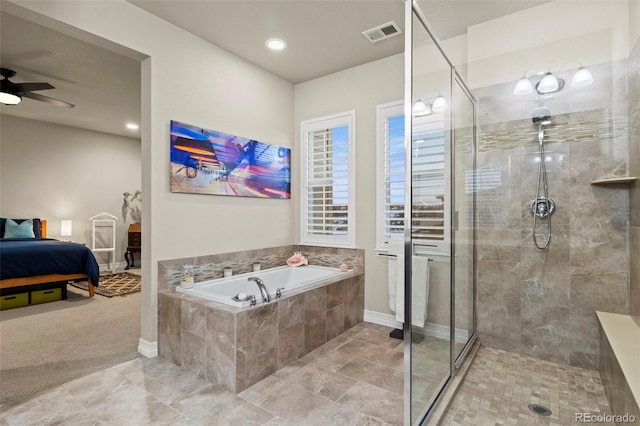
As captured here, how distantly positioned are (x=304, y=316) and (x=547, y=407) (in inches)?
65.8

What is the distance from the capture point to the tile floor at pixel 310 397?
1.86 metres

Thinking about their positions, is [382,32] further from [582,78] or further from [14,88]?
[14,88]

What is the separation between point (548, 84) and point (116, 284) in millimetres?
5961

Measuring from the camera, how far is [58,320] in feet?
11.5

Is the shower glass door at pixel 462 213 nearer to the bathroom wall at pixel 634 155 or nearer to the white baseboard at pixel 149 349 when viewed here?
the bathroom wall at pixel 634 155

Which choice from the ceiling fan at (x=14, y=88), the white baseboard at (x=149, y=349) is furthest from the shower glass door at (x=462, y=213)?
the ceiling fan at (x=14, y=88)

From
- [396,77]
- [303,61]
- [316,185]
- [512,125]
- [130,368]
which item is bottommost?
[130,368]

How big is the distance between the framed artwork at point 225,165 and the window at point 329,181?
0.29 meters

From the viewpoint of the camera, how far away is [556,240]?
247 centimetres

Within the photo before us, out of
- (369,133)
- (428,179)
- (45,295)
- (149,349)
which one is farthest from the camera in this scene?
(45,295)

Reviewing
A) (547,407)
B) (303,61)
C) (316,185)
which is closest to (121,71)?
(303,61)

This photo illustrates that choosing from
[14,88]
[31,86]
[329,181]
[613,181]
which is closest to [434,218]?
[613,181]

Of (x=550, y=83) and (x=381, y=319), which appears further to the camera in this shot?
(x=381, y=319)

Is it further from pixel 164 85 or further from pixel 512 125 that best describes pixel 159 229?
pixel 512 125
